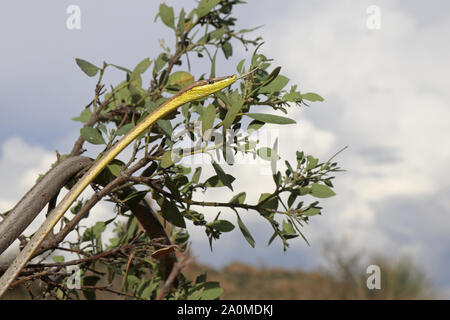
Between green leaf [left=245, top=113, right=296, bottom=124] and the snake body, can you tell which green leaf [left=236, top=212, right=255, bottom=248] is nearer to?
green leaf [left=245, top=113, right=296, bottom=124]

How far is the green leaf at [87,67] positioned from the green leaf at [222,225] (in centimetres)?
71

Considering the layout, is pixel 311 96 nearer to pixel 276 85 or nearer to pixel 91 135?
pixel 276 85

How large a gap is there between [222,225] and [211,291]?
1.66 feet

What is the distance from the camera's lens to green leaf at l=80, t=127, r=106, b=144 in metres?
1.55

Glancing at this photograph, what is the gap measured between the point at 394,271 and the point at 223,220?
278 inches

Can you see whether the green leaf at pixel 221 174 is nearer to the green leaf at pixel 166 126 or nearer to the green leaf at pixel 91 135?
the green leaf at pixel 166 126

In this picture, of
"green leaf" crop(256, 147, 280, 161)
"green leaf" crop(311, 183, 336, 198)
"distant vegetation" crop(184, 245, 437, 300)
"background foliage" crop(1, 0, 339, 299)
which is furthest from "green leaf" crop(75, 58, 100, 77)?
"distant vegetation" crop(184, 245, 437, 300)

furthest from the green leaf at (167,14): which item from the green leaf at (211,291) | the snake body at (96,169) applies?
the green leaf at (211,291)

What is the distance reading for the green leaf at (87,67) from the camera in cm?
182

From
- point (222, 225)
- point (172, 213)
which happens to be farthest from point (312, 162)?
point (172, 213)

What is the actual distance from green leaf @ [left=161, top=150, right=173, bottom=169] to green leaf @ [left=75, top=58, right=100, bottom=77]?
2.03 ft

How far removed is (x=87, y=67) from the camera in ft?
5.98

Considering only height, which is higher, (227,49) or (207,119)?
(227,49)
